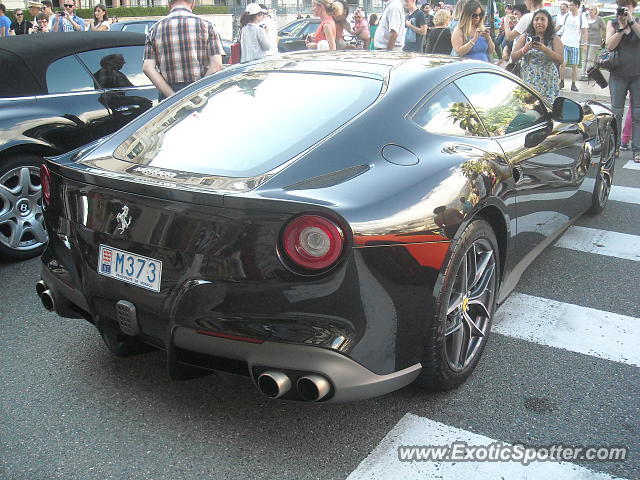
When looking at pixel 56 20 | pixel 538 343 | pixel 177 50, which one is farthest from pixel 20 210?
pixel 56 20

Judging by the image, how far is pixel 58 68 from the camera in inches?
212

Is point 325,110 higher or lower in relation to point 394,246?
higher

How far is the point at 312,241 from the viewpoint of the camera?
2.53 metres

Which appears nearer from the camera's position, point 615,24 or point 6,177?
point 6,177

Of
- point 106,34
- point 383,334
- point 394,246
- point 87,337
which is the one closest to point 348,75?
point 394,246

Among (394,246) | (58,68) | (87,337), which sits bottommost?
(87,337)

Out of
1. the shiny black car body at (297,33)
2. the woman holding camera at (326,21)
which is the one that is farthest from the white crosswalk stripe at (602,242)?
the shiny black car body at (297,33)

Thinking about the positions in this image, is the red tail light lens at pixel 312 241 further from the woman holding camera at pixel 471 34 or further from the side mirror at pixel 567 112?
the woman holding camera at pixel 471 34

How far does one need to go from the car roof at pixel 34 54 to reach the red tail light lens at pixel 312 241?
11.2 feet

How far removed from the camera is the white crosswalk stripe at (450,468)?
8.79 ft

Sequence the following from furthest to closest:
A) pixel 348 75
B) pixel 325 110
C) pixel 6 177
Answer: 1. pixel 6 177
2. pixel 348 75
3. pixel 325 110

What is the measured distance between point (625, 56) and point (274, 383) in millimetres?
7509

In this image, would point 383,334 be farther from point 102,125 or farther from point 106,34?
point 106,34

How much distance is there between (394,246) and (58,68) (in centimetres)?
380
